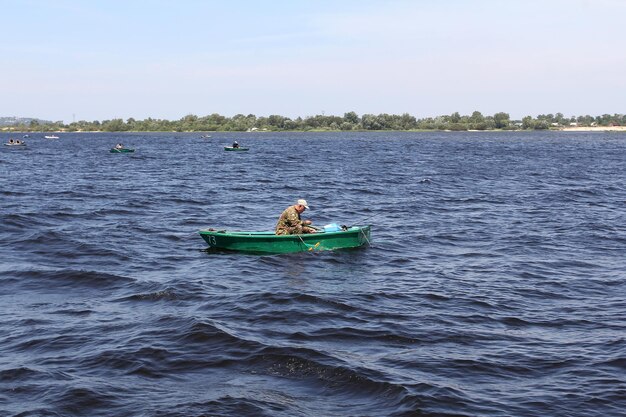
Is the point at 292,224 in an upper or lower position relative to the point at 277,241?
upper

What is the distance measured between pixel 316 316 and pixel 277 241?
23.7 ft

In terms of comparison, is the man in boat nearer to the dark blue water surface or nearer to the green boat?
the green boat

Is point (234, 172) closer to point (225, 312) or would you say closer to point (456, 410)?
point (225, 312)

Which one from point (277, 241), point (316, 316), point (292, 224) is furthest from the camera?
point (292, 224)

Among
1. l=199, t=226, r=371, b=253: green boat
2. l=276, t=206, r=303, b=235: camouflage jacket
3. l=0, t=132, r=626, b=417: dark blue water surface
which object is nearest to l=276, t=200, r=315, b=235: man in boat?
l=276, t=206, r=303, b=235: camouflage jacket

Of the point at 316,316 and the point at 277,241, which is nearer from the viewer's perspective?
the point at 316,316

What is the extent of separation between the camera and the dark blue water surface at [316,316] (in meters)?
11.3

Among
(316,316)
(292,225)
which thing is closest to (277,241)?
(292,225)

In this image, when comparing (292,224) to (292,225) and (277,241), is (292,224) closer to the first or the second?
(292,225)

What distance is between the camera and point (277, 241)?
23.0m

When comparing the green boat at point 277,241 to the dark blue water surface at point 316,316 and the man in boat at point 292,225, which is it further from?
the dark blue water surface at point 316,316

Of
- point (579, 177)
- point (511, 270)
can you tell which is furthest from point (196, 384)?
point (579, 177)

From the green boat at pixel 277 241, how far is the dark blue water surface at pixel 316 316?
1.50 feet

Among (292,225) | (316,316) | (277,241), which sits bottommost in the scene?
(316,316)
